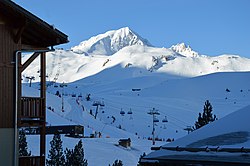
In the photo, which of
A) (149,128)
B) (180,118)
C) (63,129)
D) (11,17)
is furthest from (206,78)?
(11,17)

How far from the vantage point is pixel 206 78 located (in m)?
111

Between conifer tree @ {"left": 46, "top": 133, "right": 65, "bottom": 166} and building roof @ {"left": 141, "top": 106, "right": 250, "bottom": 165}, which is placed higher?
building roof @ {"left": 141, "top": 106, "right": 250, "bottom": 165}

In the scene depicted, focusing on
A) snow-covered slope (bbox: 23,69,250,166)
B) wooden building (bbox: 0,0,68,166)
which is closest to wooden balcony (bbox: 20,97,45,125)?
wooden building (bbox: 0,0,68,166)

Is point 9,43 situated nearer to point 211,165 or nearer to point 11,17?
point 11,17

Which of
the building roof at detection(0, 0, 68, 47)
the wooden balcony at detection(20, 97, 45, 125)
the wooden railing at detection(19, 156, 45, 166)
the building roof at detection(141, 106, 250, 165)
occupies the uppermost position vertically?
the building roof at detection(0, 0, 68, 47)

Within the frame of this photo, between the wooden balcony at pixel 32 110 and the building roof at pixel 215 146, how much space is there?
19.0ft

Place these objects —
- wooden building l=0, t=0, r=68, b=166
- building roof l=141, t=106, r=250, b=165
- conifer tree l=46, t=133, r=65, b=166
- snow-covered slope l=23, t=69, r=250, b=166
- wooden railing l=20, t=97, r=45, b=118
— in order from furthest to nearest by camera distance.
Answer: snow-covered slope l=23, t=69, r=250, b=166, conifer tree l=46, t=133, r=65, b=166, wooden railing l=20, t=97, r=45, b=118, wooden building l=0, t=0, r=68, b=166, building roof l=141, t=106, r=250, b=165

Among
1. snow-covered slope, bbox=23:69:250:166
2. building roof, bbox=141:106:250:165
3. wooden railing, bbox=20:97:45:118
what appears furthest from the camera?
snow-covered slope, bbox=23:69:250:166

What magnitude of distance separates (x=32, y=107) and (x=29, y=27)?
2236 millimetres

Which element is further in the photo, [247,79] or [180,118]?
[247,79]

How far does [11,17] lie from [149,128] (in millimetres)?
41989

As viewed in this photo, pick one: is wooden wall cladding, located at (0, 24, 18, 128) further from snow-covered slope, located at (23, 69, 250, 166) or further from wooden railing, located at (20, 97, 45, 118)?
snow-covered slope, located at (23, 69, 250, 166)

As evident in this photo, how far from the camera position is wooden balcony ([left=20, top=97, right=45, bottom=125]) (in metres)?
15.3

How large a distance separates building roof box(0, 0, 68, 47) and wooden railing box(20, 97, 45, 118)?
1701mm
